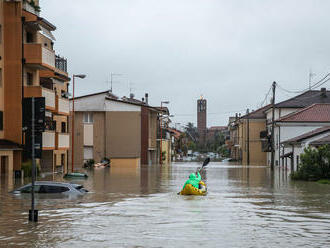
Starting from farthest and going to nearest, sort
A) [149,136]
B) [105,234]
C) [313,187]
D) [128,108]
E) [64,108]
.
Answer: [149,136] < [128,108] < [64,108] < [313,187] < [105,234]

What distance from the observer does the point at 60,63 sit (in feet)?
175

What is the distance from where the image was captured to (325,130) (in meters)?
49.6

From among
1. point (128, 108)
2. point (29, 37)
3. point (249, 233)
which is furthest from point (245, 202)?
point (128, 108)

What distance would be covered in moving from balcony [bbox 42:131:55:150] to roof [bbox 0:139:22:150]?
2559mm

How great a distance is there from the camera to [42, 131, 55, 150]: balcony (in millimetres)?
42438

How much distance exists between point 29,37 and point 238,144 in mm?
79181

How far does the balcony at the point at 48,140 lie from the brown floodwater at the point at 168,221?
11.0m

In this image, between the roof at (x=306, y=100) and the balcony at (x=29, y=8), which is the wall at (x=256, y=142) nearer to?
the roof at (x=306, y=100)

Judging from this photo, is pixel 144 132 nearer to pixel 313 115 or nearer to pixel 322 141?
pixel 313 115

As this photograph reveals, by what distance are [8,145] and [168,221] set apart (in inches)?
858

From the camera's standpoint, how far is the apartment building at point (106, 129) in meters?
72.4

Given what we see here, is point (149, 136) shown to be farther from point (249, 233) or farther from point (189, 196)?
point (249, 233)

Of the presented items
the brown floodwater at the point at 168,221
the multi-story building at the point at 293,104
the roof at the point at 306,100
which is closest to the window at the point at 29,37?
the brown floodwater at the point at 168,221

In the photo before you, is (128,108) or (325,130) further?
(128,108)
